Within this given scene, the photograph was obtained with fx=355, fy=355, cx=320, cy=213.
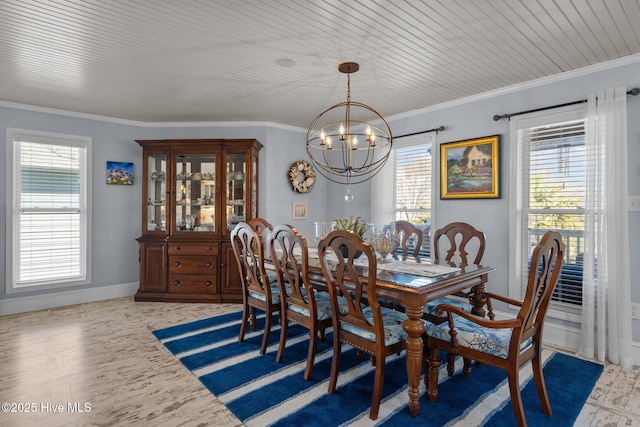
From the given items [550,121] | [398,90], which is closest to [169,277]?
[398,90]

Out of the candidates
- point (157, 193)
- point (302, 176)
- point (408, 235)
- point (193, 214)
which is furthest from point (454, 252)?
point (157, 193)

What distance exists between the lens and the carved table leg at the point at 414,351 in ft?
6.72

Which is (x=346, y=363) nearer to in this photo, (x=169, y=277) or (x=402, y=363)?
(x=402, y=363)

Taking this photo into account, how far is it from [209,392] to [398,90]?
3.19 metres

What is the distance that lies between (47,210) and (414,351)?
4630 mm

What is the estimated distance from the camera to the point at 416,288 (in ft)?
6.63

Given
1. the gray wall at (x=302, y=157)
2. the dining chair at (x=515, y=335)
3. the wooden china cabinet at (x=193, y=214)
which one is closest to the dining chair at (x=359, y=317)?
the dining chair at (x=515, y=335)

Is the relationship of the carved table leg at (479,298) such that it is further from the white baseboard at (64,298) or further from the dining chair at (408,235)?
the white baseboard at (64,298)

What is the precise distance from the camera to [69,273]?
4.54m

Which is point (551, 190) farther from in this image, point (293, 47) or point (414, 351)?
point (293, 47)

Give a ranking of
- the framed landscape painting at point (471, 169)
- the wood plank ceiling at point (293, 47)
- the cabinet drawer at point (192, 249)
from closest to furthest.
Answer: the wood plank ceiling at point (293, 47)
the framed landscape painting at point (471, 169)
the cabinet drawer at point (192, 249)

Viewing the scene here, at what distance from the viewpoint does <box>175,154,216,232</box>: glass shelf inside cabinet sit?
4684 millimetres

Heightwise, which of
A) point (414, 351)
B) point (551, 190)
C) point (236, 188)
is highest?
point (236, 188)

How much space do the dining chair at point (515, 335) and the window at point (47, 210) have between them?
452 cm
